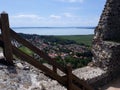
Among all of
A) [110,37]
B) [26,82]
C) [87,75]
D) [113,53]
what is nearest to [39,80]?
[26,82]

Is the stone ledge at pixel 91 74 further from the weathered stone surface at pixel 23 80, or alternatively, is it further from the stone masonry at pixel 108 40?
the weathered stone surface at pixel 23 80

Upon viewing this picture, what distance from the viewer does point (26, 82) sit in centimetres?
296

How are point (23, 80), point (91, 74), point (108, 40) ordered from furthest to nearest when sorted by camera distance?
1. point (108, 40)
2. point (91, 74)
3. point (23, 80)

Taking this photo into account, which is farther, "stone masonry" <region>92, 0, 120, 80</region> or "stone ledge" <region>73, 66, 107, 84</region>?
"stone masonry" <region>92, 0, 120, 80</region>

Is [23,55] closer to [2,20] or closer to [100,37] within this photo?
[2,20]

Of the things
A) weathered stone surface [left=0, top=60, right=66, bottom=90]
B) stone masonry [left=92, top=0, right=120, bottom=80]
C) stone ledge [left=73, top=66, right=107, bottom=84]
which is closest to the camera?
weathered stone surface [left=0, top=60, right=66, bottom=90]

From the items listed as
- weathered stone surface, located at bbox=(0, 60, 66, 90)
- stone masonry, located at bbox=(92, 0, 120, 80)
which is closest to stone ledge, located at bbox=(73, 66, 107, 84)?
stone masonry, located at bbox=(92, 0, 120, 80)

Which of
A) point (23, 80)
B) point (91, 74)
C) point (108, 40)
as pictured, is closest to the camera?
point (23, 80)

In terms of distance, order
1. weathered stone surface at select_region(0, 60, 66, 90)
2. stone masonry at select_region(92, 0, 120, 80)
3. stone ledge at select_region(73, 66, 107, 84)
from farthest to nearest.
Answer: stone masonry at select_region(92, 0, 120, 80) < stone ledge at select_region(73, 66, 107, 84) < weathered stone surface at select_region(0, 60, 66, 90)

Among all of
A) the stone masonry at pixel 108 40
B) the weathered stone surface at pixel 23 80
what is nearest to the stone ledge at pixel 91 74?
the stone masonry at pixel 108 40

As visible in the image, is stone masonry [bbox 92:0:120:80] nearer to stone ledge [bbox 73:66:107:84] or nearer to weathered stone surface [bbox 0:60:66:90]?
stone ledge [bbox 73:66:107:84]

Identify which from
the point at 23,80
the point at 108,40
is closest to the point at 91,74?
the point at 108,40

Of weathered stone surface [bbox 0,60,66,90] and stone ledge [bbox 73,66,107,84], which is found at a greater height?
weathered stone surface [bbox 0,60,66,90]

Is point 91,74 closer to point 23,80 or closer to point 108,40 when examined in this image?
point 108,40
